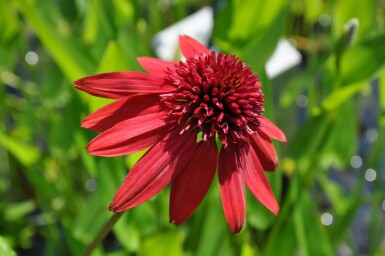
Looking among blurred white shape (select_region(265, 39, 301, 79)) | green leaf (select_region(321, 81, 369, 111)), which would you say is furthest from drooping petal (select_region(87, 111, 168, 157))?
blurred white shape (select_region(265, 39, 301, 79))

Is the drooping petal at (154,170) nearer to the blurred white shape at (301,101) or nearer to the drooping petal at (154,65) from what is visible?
the drooping petal at (154,65)

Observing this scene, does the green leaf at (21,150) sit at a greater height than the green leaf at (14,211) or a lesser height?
greater

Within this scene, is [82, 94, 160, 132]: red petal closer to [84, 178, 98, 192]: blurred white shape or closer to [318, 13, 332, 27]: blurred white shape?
[84, 178, 98, 192]: blurred white shape

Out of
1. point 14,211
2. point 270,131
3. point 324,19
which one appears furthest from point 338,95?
point 324,19

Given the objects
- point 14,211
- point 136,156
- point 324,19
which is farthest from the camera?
point 324,19

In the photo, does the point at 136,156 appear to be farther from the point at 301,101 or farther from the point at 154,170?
the point at 301,101

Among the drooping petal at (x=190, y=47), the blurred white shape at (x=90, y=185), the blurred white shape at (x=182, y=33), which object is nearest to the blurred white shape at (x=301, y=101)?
the blurred white shape at (x=182, y=33)

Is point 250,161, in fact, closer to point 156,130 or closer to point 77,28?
point 156,130
